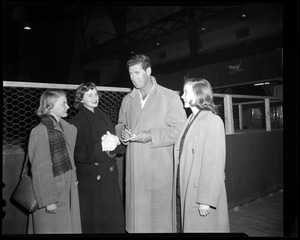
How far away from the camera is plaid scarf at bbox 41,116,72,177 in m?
2.08

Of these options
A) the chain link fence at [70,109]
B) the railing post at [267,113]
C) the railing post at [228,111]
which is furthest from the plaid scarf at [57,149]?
the railing post at [267,113]

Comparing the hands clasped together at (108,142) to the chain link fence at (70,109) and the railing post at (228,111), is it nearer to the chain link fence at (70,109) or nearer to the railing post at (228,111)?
the chain link fence at (70,109)

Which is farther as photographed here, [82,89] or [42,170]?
[82,89]

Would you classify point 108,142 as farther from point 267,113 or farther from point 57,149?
point 267,113

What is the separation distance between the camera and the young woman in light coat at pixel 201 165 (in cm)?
199

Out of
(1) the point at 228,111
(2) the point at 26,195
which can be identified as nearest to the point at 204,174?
(2) the point at 26,195

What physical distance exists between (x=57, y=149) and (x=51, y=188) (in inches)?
12.7

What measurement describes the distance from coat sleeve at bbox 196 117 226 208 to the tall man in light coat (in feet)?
1.54

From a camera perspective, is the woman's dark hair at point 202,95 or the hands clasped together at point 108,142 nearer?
the woman's dark hair at point 202,95

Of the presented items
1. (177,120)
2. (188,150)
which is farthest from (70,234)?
(177,120)

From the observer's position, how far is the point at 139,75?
2.44 metres

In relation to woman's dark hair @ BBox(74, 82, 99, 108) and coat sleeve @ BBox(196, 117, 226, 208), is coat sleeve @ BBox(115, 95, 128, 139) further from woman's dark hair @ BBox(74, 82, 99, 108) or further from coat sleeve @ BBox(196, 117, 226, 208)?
coat sleeve @ BBox(196, 117, 226, 208)

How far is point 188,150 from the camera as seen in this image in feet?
7.00

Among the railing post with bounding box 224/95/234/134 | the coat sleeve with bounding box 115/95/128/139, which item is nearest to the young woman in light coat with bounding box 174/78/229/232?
the coat sleeve with bounding box 115/95/128/139
